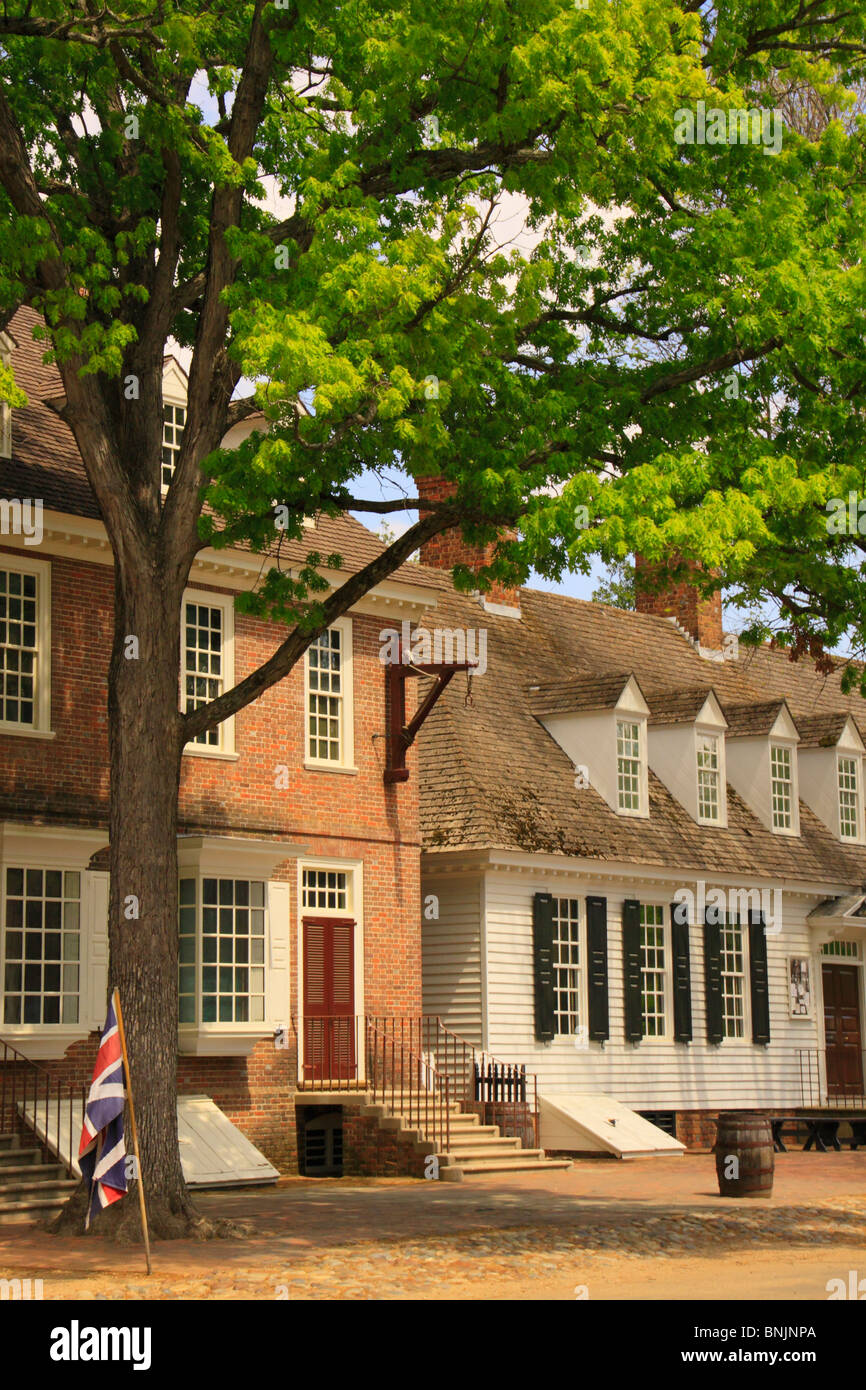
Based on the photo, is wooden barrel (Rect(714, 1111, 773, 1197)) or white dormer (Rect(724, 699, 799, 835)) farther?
white dormer (Rect(724, 699, 799, 835))

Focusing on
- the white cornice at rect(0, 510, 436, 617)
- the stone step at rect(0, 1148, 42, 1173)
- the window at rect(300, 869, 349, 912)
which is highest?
the white cornice at rect(0, 510, 436, 617)

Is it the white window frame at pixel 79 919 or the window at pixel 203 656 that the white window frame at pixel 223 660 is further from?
the white window frame at pixel 79 919

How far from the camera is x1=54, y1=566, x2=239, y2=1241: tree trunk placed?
14.4 metres

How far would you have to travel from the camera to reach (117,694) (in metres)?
15.3

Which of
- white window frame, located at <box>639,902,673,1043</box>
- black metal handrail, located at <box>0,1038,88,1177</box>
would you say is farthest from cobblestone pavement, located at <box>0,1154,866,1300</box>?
white window frame, located at <box>639,902,673,1043</box>

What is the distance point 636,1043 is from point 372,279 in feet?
51.8

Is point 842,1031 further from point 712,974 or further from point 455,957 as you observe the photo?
point 455,957

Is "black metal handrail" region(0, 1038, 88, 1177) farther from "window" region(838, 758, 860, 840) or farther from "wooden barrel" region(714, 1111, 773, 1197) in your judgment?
"window" region(838, 758, 860, 840)

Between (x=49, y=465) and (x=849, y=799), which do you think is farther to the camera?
(x=849, y=799)

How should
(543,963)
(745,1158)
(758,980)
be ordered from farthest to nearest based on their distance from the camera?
(758,980)
(543,963)
(745,1158)

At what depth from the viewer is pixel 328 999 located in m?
22.5

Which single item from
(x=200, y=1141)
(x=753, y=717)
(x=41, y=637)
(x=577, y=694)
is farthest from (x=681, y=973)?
(x=41, y=637)

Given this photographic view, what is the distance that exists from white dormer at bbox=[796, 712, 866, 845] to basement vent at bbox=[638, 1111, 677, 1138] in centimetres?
810

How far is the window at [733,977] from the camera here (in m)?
29.0
